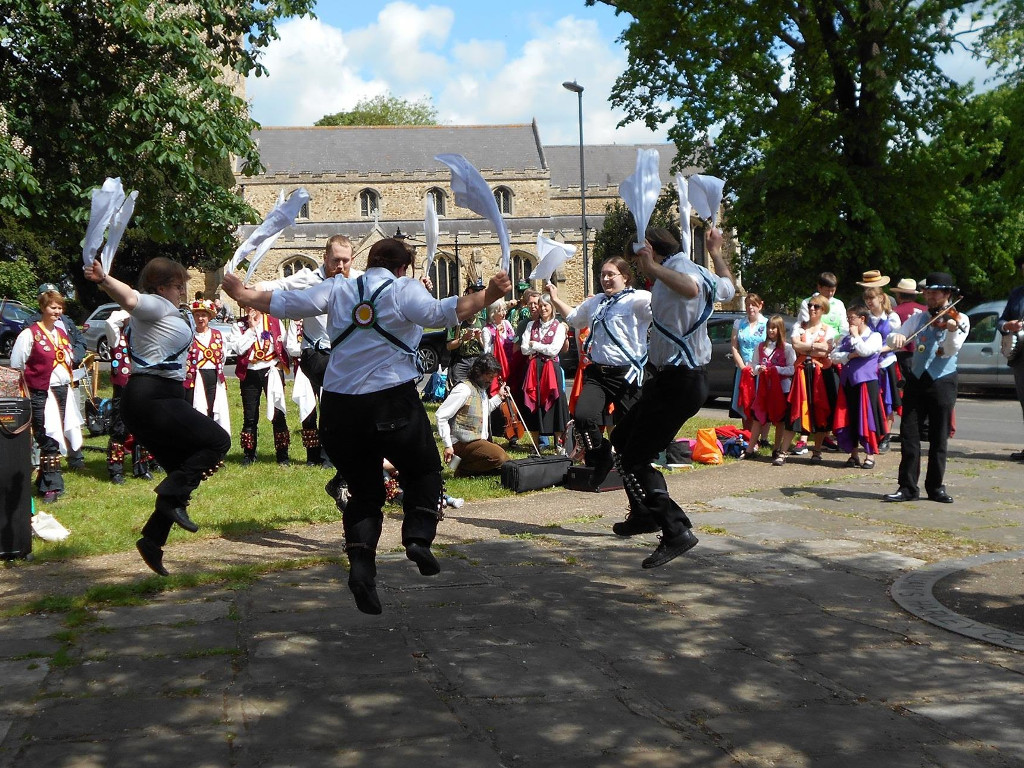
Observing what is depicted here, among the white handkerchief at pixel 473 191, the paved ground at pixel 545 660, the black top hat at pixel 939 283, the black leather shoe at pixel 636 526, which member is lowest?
the paved ground at pixel 545 660

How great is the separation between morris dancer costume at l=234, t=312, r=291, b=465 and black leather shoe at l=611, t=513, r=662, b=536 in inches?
231

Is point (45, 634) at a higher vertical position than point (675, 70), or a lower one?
lower

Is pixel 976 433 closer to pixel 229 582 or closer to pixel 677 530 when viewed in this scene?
pixel 677 530

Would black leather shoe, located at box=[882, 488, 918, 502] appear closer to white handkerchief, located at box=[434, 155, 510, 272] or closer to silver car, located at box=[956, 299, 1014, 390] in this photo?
white handkerchief, located at box=[434, 155, 510, 272]

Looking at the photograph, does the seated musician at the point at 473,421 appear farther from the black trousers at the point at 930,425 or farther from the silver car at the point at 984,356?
the silver car at the point at 984,356

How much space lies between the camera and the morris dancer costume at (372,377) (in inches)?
211

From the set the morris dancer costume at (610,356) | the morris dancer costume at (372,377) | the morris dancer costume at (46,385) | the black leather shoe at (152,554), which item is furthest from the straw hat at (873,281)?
the black leather shoe at (152,554)

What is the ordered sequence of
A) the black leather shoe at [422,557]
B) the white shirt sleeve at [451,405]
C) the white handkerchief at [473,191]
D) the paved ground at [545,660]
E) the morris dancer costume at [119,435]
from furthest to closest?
the morris dancer costume at [119,435] < the white shirt sleeve at [451,405] < the black leather shoe at [422,557] < the white handkerchief at [473,191] < the paved ground at [545,660]

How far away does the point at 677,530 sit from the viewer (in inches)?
255

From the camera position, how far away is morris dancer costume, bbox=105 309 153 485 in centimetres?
1091

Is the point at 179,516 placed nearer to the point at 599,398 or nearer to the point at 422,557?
the point at 422,557

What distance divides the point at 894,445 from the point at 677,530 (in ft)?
25.7

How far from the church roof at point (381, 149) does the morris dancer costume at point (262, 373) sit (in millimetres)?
81378

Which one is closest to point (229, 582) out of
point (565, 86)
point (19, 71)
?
point (19, 71)
